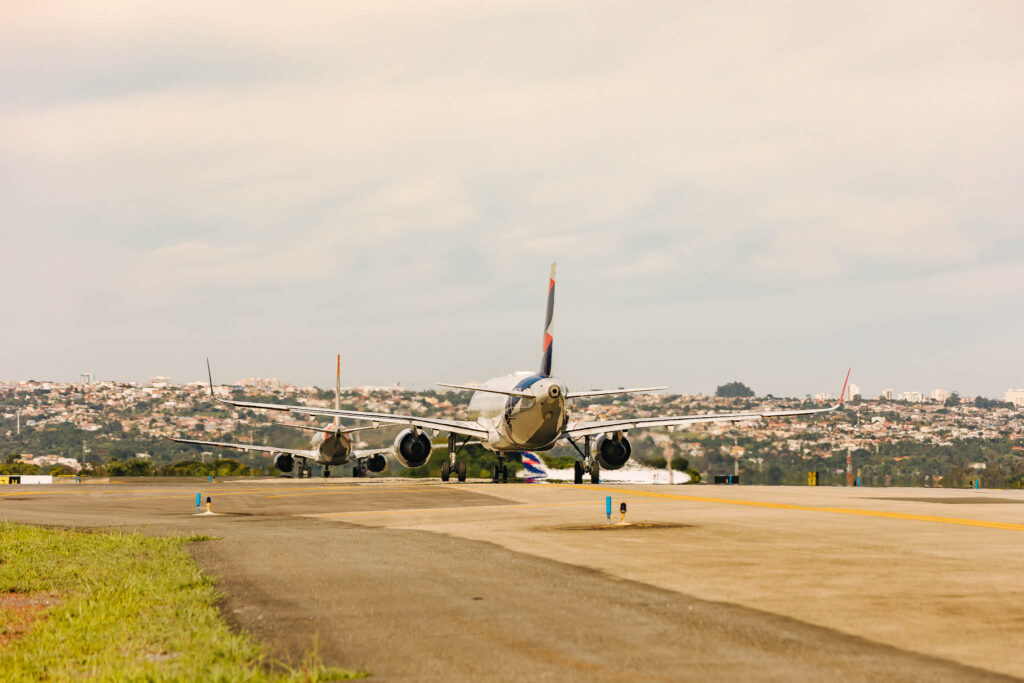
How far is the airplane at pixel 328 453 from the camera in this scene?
85625 millimetres

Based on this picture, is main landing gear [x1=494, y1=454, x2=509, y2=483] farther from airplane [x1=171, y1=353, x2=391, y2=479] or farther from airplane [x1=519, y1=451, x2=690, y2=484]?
airplane [x1=171, y1=353, x2=391, y2=479]

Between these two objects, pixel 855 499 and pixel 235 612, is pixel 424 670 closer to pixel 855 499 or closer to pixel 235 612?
pixel 235 612

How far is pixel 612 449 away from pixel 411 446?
11217 millimetres

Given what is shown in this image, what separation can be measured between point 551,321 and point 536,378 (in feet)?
16.9

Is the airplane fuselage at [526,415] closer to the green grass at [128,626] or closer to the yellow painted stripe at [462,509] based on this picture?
the yellow painted stripe at [462,509]

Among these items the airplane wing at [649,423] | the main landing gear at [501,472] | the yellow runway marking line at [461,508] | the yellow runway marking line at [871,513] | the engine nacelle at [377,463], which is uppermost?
the airplane wing at [649,423]

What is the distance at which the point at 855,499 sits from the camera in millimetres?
39531

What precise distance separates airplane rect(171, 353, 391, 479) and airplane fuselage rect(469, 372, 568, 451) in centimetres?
2875

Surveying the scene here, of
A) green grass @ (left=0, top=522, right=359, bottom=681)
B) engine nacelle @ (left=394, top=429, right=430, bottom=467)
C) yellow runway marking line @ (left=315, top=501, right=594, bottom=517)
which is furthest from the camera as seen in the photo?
engine nacelle @ (left=394, top=429, right=430, bottom=467)

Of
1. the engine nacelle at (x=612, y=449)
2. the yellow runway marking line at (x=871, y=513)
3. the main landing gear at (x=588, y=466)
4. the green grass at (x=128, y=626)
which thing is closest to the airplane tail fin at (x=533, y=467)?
the main landing gear at (x=588, y=466)

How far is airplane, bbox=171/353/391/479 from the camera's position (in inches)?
3371

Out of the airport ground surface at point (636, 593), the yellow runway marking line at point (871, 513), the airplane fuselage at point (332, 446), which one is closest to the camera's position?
the airport ground surface at point (636, 593)

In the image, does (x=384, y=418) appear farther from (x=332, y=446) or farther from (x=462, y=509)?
(x=332, y=446)

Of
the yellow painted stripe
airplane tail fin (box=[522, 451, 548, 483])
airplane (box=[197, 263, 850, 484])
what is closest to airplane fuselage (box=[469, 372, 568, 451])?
airplane (box=[197, 263, 850, 484])
